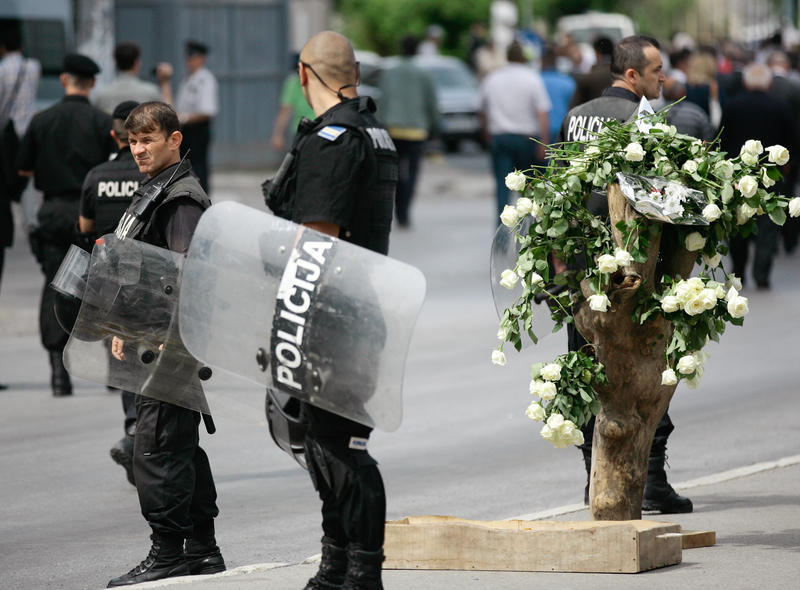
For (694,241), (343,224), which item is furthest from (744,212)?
(343,224)

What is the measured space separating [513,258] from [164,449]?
158cm

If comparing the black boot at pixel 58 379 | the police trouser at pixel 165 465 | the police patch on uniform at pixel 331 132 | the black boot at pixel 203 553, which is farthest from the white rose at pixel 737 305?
the black boot at pixel 58 379

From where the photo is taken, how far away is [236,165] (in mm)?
25500

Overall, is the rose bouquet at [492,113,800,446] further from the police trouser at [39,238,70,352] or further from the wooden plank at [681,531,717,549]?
the police trouser at [39,238,70,352]

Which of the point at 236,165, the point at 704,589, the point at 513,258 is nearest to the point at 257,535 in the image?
A: the point at 513,258

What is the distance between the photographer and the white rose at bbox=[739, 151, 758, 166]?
529 cm

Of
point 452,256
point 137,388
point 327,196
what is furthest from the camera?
point 452,256

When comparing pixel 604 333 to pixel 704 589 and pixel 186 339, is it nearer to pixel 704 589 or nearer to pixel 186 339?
pixel 704 589

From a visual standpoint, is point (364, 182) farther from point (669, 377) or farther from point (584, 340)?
point (584, 340)

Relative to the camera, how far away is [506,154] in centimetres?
Result: 1623

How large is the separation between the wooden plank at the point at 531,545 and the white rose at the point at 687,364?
592mm

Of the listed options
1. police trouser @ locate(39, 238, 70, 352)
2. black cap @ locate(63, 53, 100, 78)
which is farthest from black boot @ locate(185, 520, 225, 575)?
black cap @ locate(63, 53, 100, 78)

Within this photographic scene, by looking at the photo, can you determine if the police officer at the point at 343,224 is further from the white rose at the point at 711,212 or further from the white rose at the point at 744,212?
the white rose at the point at 744,212

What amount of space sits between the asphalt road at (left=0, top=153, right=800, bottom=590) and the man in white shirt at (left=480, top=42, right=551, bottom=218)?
11.3 ft
